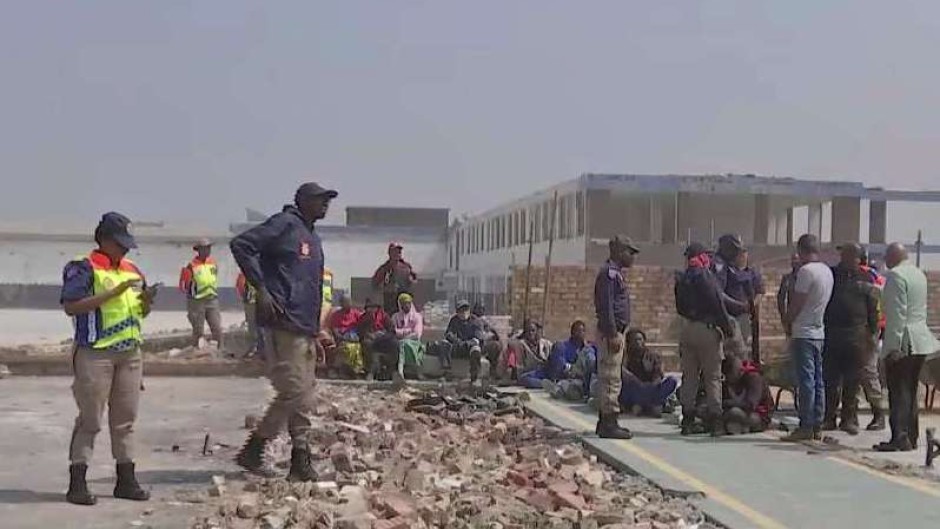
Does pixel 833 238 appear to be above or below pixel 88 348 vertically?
above

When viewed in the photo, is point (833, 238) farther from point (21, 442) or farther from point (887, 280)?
point (21, 442)

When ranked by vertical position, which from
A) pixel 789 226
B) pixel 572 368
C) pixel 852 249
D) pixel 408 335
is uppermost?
pixel 789 226

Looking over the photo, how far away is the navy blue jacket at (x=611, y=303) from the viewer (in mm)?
9734

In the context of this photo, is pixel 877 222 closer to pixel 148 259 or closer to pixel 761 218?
pixel 761 218

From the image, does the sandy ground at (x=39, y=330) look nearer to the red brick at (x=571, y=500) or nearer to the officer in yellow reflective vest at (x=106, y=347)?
the officer in yellow reflective vest at (x=106, y=347)

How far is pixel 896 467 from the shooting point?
28.4 ft

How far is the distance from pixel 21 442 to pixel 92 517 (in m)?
3.32

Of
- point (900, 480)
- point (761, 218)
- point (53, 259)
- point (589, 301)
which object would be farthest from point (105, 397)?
point (53, 259)

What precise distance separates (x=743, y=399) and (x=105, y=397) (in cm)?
599

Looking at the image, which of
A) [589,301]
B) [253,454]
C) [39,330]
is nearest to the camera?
[253,454]

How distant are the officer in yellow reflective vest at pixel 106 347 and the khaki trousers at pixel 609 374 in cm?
414

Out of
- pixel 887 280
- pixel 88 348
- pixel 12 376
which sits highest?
pixel 887 280

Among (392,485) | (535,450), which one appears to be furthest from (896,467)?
(392,485)

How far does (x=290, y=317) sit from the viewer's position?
729cm
